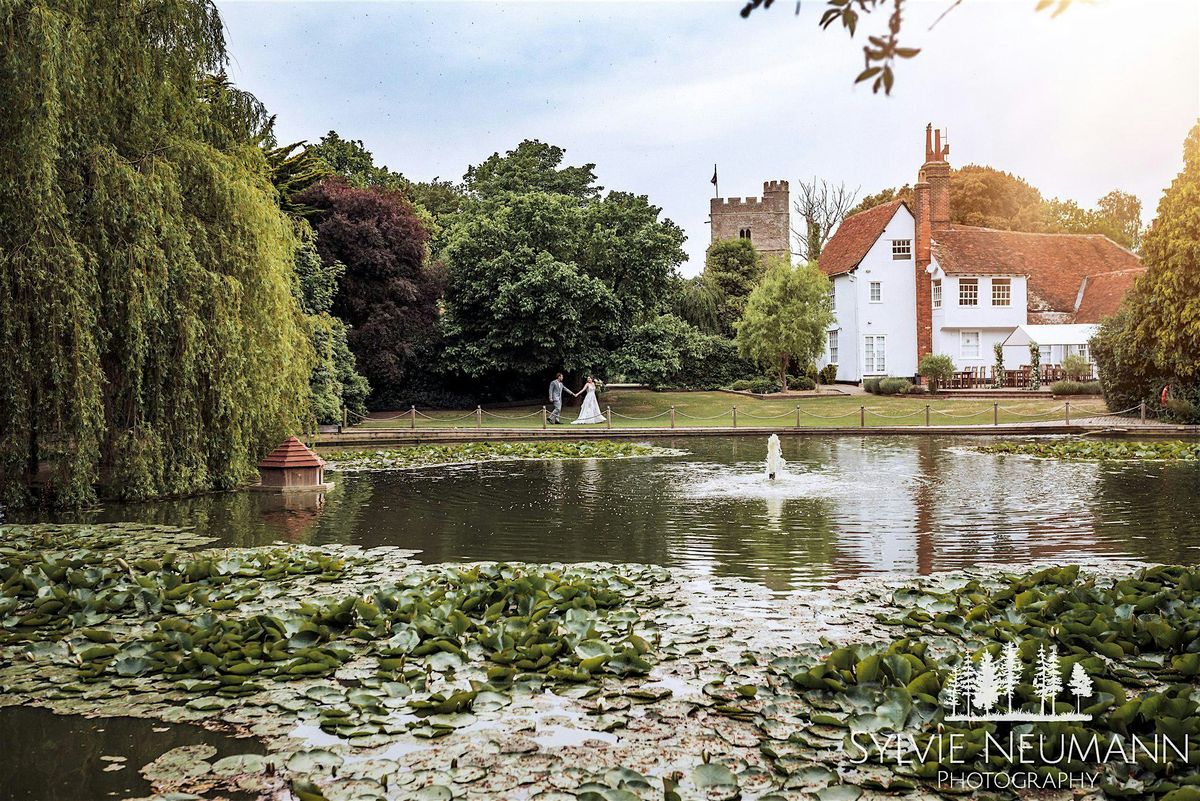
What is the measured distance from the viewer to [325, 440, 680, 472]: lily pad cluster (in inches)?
850

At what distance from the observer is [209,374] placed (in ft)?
49.4

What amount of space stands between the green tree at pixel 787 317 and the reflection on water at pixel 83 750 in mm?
38344

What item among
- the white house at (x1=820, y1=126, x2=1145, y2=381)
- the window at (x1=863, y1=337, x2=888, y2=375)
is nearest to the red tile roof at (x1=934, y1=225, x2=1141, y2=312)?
the white house at (x1=820, y1=126, x2=1145, y2=381)

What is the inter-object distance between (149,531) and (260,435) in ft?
17.7

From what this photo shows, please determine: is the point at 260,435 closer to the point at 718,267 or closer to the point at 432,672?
the point at 432,672

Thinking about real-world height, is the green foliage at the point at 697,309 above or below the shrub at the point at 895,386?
above

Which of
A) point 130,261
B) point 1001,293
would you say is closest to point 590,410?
point 130,261

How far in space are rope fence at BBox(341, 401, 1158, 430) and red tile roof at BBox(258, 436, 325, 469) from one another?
499 inches

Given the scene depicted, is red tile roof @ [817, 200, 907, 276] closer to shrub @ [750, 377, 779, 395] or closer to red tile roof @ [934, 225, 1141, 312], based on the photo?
red tile roof @ [934, 225, 1141, 312]

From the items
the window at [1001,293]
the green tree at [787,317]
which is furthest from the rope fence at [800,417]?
the window at [1001,293]

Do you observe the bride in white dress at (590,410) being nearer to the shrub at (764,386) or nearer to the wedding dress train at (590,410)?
the wedding dress train at (590,410)

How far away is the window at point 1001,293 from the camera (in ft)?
150

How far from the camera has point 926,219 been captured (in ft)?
150

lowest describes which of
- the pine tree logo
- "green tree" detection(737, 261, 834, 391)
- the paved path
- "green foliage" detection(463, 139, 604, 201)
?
the pine tree logo
